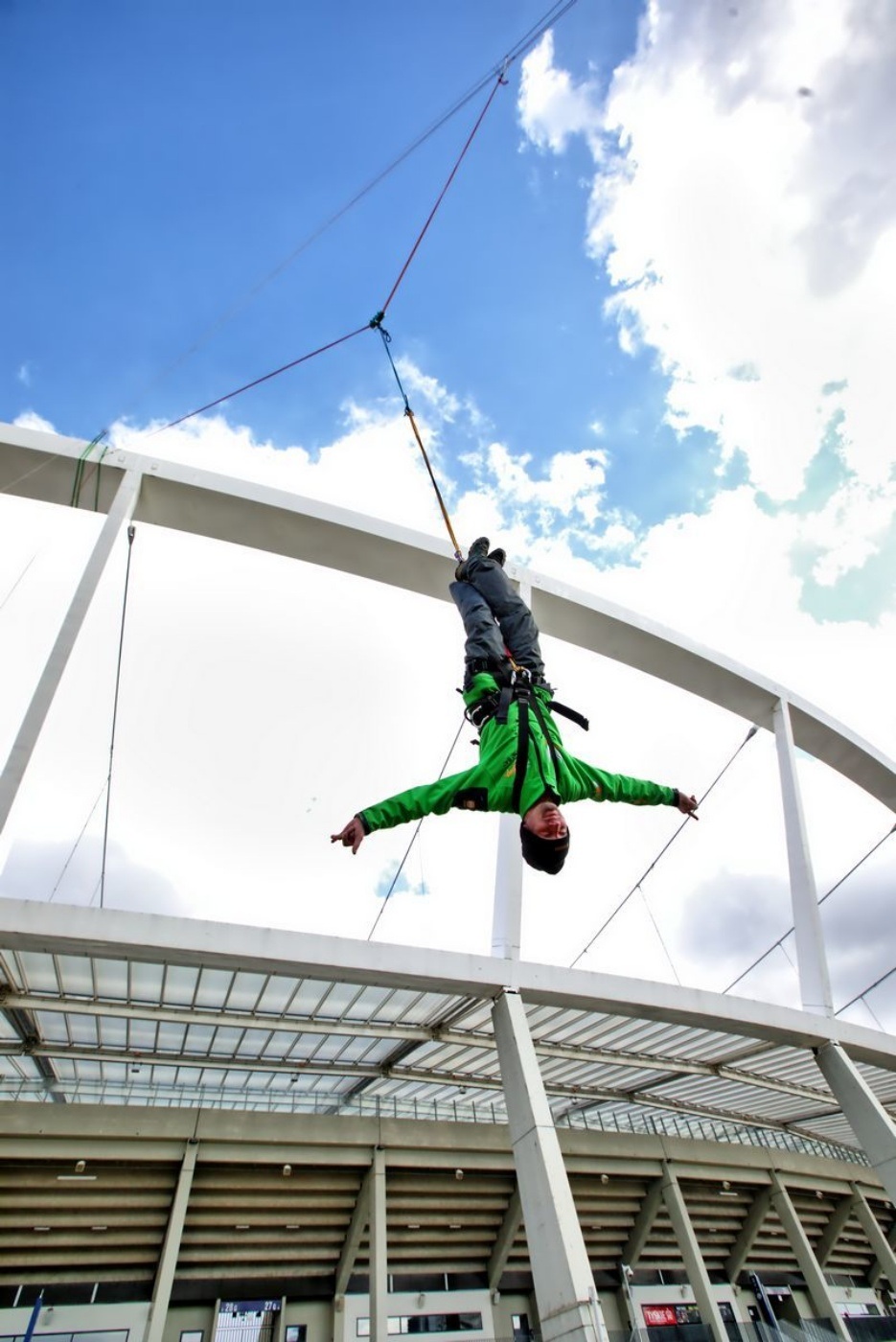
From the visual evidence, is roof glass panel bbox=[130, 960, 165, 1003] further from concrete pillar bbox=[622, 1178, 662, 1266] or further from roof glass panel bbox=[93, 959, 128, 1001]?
concrete pillar bbox=[622, 1178, 662, 1266]

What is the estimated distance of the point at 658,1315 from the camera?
17000mm

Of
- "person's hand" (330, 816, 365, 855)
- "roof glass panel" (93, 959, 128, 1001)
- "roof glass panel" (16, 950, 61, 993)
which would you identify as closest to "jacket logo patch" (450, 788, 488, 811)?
"person's hand" (330, 816, 365, 855)

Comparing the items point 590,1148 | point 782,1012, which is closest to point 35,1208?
point 590,1148

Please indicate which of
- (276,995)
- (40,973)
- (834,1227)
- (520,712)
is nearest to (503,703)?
(520,712)

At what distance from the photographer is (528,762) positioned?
447cm

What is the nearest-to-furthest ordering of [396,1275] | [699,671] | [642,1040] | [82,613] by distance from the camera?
[82,613], [642,1040], [699,671], [396,1275]

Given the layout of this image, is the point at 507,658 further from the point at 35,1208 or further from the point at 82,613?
the point at 35,1208

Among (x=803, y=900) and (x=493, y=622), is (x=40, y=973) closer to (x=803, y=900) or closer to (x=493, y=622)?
(x=493, y=622)

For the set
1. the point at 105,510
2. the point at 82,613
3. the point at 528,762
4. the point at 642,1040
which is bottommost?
the point at 528,762

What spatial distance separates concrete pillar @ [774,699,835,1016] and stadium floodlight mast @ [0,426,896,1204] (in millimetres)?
16

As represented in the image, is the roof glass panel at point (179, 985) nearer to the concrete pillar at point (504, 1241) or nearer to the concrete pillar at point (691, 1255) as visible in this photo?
the concrete pillar at point (504, 1241)

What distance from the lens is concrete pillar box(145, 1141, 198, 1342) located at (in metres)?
10.4

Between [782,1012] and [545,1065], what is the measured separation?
4782mm

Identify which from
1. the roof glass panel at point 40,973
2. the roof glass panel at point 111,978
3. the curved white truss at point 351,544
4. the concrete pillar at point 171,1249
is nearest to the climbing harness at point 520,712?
the curved white truss at point 351,544
